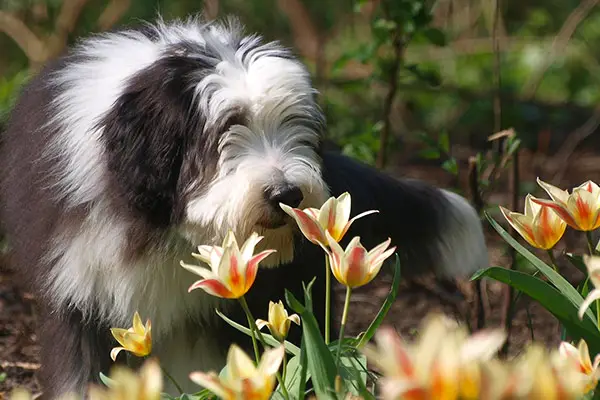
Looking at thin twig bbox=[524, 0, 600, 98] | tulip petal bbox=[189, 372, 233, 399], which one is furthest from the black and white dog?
thin twig bbox=[524, 0, 600, 98]

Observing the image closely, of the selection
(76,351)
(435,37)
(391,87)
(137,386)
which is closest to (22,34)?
(391,87)

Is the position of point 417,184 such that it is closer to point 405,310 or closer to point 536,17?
point 405,310

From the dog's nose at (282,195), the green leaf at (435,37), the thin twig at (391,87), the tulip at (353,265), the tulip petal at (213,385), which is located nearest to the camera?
the tulip petal at (213,385)

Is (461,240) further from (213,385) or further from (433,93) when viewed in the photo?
(433,93)

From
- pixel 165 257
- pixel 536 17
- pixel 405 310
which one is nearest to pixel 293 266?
pixel 165 257

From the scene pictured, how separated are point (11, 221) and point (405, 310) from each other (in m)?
1.96

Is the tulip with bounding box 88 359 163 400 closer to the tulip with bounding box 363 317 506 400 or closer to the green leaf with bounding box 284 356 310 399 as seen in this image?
the tulip with bounding box 363 317 506 400

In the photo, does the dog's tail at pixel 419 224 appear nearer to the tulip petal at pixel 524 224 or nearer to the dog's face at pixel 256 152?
the dog's face at pixel 256 152

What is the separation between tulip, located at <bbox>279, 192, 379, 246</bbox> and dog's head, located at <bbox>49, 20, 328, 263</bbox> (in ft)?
2.14

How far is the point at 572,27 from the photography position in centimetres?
538

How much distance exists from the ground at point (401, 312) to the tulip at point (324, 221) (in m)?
1.69

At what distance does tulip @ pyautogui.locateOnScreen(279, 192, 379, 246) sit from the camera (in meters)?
1.88

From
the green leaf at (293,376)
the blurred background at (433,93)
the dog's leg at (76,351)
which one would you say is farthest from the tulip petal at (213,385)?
the dog's leg at (76,351)

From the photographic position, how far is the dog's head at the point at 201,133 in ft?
8.70
